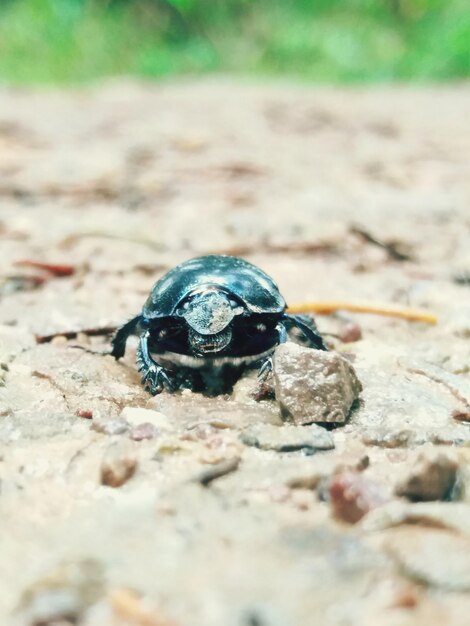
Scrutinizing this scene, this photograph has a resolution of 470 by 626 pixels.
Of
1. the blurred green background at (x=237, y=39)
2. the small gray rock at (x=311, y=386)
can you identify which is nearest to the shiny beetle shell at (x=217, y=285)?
the small gray rock at (x=311, y=386)

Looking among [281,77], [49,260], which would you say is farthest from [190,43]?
[49,260]

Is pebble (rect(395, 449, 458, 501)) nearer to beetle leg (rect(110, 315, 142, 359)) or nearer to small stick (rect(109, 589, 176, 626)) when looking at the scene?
small stick (rect(109, 589, 176, 626))

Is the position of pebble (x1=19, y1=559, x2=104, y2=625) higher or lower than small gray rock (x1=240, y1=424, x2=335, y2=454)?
higher

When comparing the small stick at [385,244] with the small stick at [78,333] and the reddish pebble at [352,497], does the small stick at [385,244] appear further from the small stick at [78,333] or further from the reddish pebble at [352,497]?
the reddish pebble at [352,497]

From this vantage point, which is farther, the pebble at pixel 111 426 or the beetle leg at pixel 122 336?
the beetle leg at pixel 122 336

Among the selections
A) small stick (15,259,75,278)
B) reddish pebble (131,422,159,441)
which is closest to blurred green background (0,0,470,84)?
small stick (15,259,75,278)
